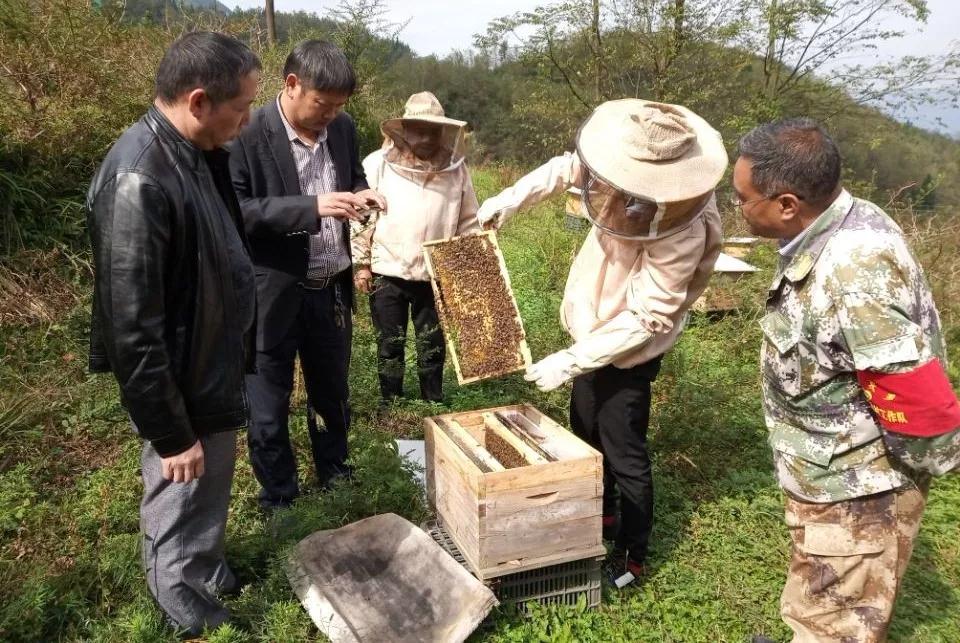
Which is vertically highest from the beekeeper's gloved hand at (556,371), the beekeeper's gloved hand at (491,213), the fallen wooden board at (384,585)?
the beekeeper's gloved hand at (491,213)

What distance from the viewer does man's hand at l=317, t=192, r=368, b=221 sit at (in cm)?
300

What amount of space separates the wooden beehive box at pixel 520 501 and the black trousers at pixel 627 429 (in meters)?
0.21

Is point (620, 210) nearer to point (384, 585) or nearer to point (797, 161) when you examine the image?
point (797, 161)

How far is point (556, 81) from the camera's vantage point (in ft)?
51.8

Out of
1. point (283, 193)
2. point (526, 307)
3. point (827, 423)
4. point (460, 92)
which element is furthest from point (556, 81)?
point (460, 92)

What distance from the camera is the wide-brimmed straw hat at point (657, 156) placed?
8.25 feet

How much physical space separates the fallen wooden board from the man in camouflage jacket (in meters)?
1.29

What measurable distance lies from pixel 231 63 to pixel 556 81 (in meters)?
14.8

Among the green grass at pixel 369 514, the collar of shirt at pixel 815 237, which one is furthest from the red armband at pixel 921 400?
the green grass at pixel 369 514

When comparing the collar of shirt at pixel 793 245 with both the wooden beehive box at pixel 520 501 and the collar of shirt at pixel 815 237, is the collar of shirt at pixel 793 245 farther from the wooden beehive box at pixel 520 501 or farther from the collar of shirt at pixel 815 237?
the wooden beehive box at pixel 520 501

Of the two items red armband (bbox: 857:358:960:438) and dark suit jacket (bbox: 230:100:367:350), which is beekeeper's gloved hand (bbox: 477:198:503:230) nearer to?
dark suit jacket (bbox: 230:100:367:350)

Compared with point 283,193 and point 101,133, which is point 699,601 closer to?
point 283,193

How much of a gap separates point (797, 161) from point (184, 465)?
2274mm

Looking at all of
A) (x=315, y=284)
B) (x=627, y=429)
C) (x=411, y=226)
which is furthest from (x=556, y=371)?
(x=411, y=226)
